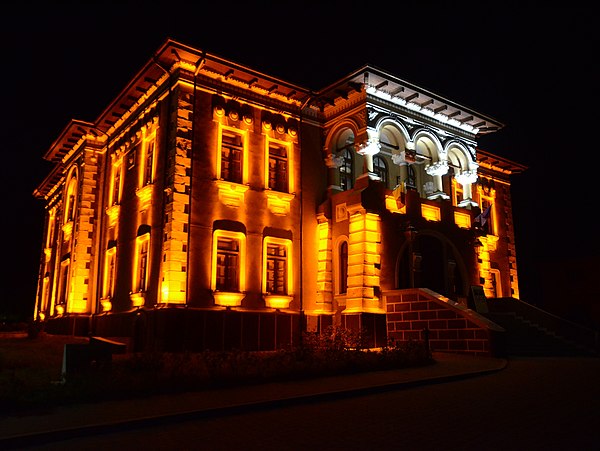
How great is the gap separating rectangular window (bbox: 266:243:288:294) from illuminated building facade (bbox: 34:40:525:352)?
0.06 m

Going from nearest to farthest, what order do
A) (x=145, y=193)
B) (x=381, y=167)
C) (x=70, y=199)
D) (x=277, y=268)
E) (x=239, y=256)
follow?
(x=239, y=256) → (x=145, y=193) → (x=277, y=268) → (x=381, y=167) → (x=70, y=199)

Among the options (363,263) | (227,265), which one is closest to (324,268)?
(363,263)

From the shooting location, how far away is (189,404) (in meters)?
9.09

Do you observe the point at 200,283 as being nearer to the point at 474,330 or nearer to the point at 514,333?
the point at 474,330

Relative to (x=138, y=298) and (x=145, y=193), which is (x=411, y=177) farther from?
(x=138, y=298)

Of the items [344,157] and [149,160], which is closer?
[149,160]

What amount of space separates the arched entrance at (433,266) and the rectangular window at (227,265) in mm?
6819

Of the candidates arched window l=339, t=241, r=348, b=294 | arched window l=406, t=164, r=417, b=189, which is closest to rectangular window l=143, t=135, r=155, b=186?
arched window l=339, t=241, r=348, b=294

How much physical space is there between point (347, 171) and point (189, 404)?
55.6ft

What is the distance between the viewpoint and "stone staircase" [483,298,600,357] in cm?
2064

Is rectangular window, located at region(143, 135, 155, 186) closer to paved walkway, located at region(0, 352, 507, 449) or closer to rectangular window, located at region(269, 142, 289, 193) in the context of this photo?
rectangular window, located at region(269, 142, 289, 193)

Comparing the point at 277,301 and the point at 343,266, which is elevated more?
the point at 343,266

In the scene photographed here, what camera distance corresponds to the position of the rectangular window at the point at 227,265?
20109 millimetres

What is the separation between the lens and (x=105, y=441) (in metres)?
7.11
